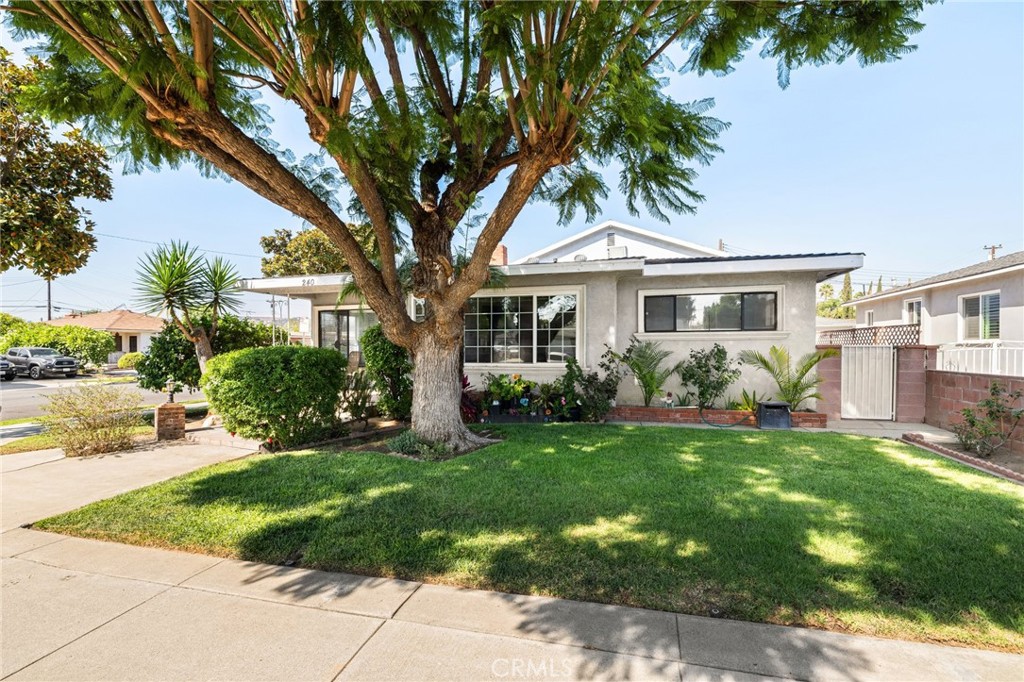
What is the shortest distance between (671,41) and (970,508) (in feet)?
18.7

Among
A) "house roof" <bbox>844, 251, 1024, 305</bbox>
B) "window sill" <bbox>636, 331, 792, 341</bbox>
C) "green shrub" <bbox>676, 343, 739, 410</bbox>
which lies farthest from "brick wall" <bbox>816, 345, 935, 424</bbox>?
"house roof" <bbox>844, 251, 1024, 305</bbox>

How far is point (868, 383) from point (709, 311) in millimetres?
3602

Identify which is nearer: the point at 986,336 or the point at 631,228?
the point at 986,336

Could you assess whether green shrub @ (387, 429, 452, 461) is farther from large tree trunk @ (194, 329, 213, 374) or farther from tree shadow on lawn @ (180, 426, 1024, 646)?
large tree trunk @ (194, 329, 213, 374)

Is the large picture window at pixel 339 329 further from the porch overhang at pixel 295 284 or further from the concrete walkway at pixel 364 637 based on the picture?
the concrete walkway at pixel 364 637

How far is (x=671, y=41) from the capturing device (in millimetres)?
5137

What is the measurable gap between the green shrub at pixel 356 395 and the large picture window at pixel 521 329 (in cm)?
310

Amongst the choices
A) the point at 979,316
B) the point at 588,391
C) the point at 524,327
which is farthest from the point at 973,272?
the point at 524,327

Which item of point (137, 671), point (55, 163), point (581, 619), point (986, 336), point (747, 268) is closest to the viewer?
point (137, 671)

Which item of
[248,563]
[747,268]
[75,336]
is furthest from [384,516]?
[75,336]

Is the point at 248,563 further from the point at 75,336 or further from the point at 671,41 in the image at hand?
the point at 75,336

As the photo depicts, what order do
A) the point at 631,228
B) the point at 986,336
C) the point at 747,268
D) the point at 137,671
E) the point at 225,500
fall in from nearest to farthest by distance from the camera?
the point at 137,671, the point at 225,500, the point at 747,268, the point at 986,336, the point at 631,228

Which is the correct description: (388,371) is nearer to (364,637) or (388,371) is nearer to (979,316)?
(364,637)

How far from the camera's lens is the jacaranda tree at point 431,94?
176 inches
